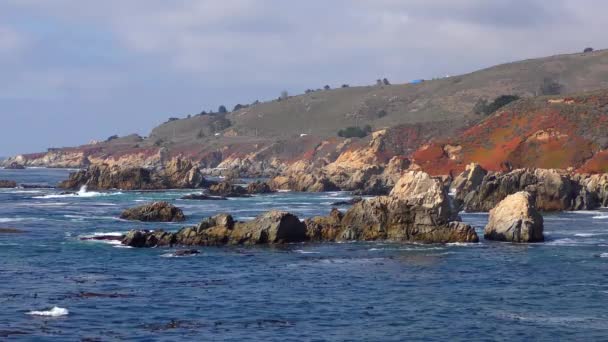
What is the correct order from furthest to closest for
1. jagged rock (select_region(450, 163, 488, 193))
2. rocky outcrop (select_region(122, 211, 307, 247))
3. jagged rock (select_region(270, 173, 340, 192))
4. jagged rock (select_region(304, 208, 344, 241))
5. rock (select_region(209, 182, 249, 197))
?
1. jagged rock (select_region(270, 173, 340, 192))
2. rock (select_region(209, 182, 249, 197))
3. jagged rock (select_region(450, 163, 488, 193))
4. jagged rock (select_region(304, 208, 344, 241))
5. rocky outcrop (select_region(122, 211, 307, 247))

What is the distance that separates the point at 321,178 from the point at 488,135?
1051 inches

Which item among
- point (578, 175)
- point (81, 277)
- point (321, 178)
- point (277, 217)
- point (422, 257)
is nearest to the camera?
point (81, 277)

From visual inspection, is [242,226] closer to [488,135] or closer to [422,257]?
[422,257]

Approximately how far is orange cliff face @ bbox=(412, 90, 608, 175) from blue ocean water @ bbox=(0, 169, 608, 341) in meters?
53.9

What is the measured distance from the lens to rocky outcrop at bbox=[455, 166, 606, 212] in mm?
98875

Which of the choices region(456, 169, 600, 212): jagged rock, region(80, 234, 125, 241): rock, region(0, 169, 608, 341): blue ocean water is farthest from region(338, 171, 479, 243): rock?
region(456, 169, 600, 212): jagged rock

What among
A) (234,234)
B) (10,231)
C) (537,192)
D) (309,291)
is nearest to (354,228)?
(234,234)

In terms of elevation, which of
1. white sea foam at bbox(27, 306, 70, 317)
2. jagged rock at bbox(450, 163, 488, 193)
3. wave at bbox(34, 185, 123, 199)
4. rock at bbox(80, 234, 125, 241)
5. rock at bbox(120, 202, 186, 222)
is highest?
jagged rock at bbox(450, 163, 488, 193)

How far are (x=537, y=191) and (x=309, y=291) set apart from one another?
55286 millimetres

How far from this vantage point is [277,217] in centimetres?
6944

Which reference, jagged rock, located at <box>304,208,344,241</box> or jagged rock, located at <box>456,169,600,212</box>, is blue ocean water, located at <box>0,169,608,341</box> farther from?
jagged rock, located at <box>456,169,600,212</box>

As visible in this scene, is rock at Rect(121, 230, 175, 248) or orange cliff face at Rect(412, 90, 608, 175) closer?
rock at Rect(121, 230, 175, 248)

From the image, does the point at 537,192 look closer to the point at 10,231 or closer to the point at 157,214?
the point at 157,214

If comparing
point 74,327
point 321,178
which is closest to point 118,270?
point 74,327
